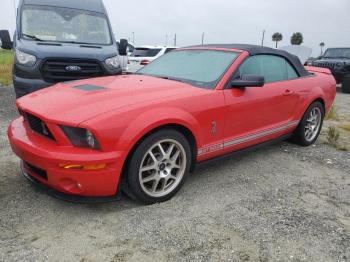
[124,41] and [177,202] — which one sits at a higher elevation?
[124,41]

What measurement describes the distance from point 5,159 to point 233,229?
2.84m

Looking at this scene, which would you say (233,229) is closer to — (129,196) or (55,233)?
(129,196)

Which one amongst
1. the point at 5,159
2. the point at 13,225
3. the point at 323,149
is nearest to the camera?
the point at 13,225

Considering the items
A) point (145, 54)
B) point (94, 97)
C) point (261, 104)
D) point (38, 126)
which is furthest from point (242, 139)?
point (145, 54)

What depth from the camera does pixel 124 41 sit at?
24.7 feet

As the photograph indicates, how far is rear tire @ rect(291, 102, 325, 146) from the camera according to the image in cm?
519

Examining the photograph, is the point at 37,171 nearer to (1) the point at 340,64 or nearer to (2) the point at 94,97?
(2) the point at 94,97

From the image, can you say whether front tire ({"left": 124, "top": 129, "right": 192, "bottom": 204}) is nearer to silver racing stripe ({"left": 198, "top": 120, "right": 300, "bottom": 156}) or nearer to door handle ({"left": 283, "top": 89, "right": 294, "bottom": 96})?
silver racing stripe ({"left": 198, "top": 120, "right": 300, "bottom": 156})

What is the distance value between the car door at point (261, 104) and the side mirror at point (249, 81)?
2.9 inches

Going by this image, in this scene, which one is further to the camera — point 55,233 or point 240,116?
point 240,116

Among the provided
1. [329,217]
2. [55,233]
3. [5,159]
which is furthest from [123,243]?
[5,159]

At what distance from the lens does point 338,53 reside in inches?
587

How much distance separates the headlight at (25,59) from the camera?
593 cm

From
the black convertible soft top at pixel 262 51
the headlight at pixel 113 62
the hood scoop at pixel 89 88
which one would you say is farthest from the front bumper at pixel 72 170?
the headlight at pixel 113 62
